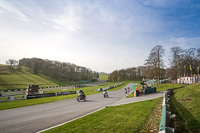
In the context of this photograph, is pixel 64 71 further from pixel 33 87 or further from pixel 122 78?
pixel 33 87

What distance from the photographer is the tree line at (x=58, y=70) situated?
3935 inches

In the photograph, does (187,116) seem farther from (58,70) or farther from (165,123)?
(58,70)

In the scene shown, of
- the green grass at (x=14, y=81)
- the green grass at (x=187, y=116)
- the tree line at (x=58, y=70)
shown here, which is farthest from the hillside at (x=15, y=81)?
the green grass at (x=187, y=116)

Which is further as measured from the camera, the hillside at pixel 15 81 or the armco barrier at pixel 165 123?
the hillside at pixel 15 81

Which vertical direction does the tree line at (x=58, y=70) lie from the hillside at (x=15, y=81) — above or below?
above

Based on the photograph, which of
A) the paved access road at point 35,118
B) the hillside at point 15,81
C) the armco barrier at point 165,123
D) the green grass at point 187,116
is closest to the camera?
the armco barrier at point 165,123

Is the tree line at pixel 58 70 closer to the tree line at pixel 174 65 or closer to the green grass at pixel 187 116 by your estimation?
the tree line at pixel 174 65

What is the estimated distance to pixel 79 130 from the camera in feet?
19.2

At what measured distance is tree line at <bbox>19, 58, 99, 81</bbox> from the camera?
99938 millimetres

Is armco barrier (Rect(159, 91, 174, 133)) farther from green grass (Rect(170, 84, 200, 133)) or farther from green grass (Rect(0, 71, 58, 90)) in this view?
green grass (Rect(0, 71, 58, 90))

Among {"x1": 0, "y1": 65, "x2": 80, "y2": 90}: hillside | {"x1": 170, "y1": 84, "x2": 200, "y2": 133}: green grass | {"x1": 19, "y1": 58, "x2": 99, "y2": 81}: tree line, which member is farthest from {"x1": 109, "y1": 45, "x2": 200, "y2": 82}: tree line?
{"x1": 19, "y1": 58, "x2": 99, "y2": 81}: tree line

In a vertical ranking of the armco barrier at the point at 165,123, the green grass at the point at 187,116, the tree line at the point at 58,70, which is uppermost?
the tree line at the point at 58,70

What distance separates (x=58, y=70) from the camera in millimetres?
102438

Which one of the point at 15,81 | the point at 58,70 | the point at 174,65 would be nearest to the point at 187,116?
the point at 174,65
